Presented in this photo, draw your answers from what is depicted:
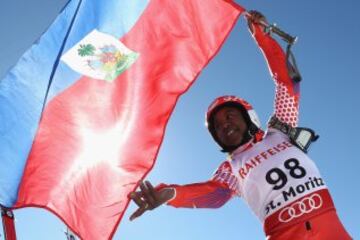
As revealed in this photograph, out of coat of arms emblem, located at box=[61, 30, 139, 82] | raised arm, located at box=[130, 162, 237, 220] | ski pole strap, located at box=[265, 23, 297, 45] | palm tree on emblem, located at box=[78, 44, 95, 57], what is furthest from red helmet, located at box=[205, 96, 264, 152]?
palm tree on emblem, located at box=[78, 44, 95, 57]

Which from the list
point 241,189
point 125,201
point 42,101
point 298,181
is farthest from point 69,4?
point 298,181

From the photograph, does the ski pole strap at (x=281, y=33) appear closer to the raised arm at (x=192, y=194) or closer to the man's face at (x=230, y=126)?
the man's face at (x=230, y=126)

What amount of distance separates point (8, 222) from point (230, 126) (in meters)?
3.42

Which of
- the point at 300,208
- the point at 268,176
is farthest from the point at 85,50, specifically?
the point at 300,208

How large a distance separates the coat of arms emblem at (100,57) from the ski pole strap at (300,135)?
2350 millimetres

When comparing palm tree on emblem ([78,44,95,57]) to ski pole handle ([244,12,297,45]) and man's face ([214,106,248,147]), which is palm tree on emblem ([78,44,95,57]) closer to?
man's face ([214,106,248,147])

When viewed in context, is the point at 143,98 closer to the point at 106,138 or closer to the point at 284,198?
the point at 106,138

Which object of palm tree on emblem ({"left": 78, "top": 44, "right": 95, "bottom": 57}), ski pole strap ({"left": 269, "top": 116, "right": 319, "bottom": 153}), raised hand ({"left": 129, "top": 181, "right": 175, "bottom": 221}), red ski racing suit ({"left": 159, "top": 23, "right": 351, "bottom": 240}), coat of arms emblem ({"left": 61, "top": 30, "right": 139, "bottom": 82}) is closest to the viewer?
red ski racing suit ({"left": 159, "top": 23, "right": 351, "bottom": 240})

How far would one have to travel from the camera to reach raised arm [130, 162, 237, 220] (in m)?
5.66

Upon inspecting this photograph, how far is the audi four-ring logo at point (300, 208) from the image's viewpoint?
5230 millimetres

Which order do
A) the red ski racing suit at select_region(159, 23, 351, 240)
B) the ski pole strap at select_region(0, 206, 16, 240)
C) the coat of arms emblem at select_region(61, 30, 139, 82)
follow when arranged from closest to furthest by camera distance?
the red ski racing suit at select_region(159, 23, 351, 240), the ski pole strap at select_region(0, 206, 16, 240), the coat of arms emblem at select_region(61, 30, 139, 82)

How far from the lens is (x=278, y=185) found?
541 centimetres

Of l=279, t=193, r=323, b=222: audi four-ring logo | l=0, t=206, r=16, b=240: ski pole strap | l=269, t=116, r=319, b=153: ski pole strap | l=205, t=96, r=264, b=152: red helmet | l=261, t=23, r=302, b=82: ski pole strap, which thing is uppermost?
l=261, t=23, r=302, b=82: ski pole strap

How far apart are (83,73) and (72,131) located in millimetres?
922
